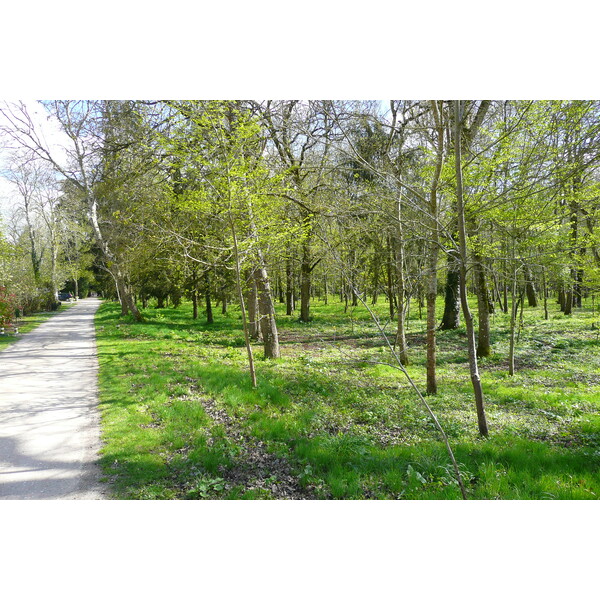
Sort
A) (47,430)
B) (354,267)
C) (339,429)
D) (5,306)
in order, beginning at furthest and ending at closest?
(5,306) → (354,267) → (339,429) → (47,430)

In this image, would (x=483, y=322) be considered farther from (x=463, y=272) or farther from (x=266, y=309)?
(x=463, y=272)

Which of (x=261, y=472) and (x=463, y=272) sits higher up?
(x=463, y=272)

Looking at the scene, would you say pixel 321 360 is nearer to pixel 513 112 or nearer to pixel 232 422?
pixel 232 422

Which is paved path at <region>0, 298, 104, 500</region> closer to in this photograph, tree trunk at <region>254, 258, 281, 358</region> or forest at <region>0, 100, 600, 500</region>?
forest at <region>0, 100, 600, 500</region>

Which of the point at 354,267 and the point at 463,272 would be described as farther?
the point at 354,267

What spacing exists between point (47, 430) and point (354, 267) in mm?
3557

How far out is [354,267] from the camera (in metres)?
4.50

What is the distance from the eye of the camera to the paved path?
208 centimetres

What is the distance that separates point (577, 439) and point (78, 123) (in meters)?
6.14

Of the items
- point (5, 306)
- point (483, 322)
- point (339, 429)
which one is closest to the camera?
point (339, 429)

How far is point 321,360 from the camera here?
532 centimetres

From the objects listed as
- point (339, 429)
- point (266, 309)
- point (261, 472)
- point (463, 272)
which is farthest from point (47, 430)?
point (463, 272)

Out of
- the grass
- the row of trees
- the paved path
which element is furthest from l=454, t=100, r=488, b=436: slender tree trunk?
the paved path
